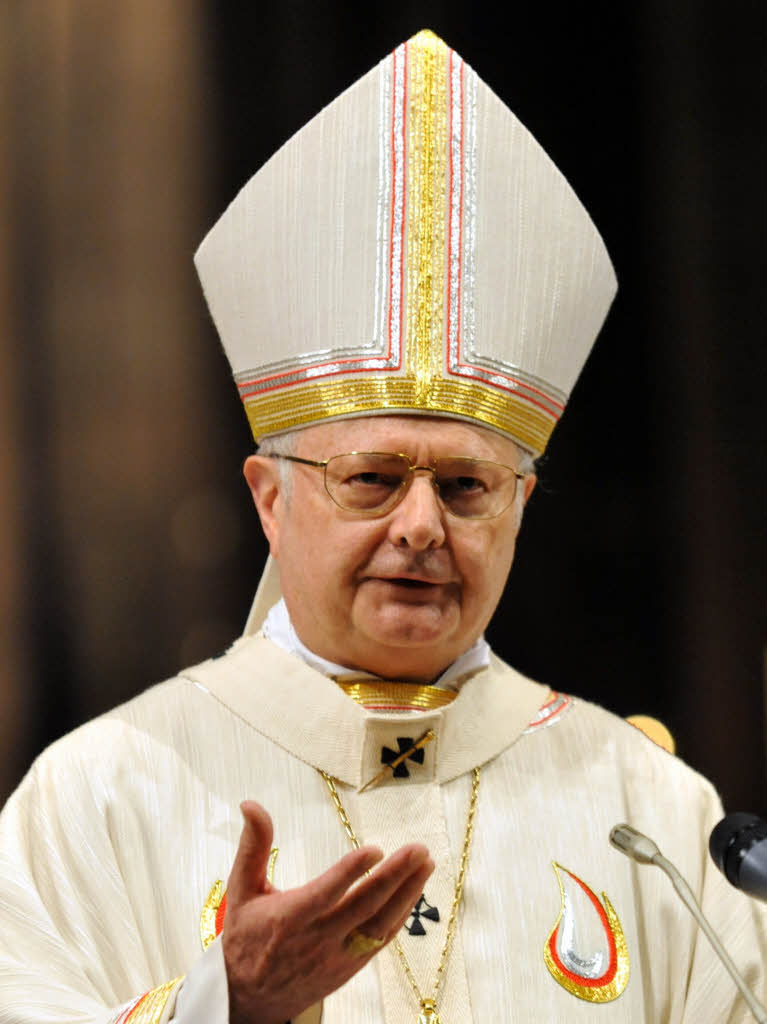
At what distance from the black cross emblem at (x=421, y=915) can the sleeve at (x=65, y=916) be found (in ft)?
1.32

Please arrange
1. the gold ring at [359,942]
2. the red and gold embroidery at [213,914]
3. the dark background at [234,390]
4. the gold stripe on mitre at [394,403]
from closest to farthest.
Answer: the gold ring at [359,942], the red and gold embroidery at [213,914], the gold stripe on mitre at [394,403], the dark background at [234,390]

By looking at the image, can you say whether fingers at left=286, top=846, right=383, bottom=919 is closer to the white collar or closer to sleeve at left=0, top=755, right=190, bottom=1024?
sleeve at left=0, top=755, right=190, bottom=1024

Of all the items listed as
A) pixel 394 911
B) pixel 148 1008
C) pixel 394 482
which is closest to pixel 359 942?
pixel 394 911

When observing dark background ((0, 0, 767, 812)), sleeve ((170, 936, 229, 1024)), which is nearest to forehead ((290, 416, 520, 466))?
sleeve ((170, 936, 229, 1024))

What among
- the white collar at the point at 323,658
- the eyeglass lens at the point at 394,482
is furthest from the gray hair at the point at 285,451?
the white collar at the point at 323,658

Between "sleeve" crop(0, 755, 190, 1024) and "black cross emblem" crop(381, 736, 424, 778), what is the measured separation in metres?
0.50

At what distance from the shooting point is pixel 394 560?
109 inches

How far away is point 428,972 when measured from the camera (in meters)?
2.69

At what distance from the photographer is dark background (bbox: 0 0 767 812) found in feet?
13.1

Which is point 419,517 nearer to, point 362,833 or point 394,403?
point 394,403

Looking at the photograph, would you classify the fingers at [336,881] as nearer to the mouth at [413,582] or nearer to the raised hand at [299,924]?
the raised hand at [299,924]

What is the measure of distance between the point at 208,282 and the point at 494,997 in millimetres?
1423

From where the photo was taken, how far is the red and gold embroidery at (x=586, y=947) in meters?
2.73

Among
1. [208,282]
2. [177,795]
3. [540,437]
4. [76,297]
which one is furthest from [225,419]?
[177,795]
